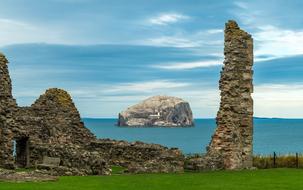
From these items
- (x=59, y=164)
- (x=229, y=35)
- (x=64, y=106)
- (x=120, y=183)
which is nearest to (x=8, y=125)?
(x=59, y=164)

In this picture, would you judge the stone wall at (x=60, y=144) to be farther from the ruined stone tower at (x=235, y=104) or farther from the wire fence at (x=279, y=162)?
the wire fence at (x=279, y=162)

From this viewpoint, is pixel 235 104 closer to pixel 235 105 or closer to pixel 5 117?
pixel 235 105

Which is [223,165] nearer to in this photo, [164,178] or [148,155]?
[148,155]

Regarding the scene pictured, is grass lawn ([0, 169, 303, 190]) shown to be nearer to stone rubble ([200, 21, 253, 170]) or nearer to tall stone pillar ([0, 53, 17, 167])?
stone rubble ([200, 21, 253, 170])

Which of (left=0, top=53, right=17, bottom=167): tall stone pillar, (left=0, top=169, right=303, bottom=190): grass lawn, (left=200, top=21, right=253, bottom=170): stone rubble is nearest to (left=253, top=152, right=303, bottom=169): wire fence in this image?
(left=200, top=21, right=253, bottom=170): stone rubble

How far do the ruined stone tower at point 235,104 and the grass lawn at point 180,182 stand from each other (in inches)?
165

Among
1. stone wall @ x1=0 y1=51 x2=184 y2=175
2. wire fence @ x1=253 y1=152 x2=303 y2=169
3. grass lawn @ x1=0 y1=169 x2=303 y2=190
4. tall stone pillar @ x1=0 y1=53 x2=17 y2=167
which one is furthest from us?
wire fence @ x1=253 y1=152 x2=303 y2=169

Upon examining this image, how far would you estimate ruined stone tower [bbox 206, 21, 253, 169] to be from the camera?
36619mm

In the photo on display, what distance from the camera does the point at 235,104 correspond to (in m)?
37.0

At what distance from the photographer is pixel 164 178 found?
29.1m

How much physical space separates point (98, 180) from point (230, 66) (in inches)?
479

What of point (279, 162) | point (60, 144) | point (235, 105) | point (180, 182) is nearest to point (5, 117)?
point (60, 144)

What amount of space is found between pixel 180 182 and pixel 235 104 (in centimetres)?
1038

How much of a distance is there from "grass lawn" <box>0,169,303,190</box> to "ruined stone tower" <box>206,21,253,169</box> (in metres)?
4.18
